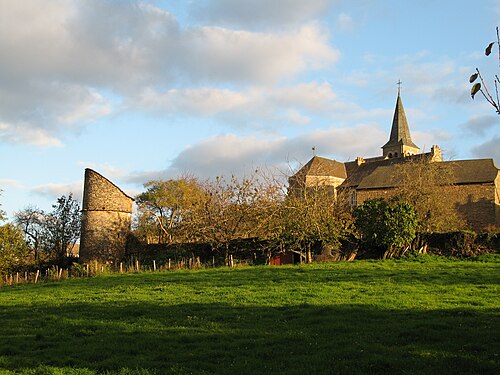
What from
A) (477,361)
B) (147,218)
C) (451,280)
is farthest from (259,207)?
(477,361)

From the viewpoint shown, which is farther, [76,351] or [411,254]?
[411,254]

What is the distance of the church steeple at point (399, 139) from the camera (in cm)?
8600

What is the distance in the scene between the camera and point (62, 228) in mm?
42219

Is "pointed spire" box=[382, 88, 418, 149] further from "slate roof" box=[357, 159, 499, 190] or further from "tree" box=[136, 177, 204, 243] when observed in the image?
"tree" box=[136, 177, 204, 243]

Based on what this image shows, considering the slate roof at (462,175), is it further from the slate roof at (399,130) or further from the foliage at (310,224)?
the slate roof at (399,130)

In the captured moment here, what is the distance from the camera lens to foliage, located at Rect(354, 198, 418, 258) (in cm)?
2953

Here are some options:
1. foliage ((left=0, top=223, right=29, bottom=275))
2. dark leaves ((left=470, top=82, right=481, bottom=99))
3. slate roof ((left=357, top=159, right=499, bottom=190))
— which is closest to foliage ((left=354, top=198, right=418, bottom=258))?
slate roof ((left=357, top=159, right=499, bottom=190))

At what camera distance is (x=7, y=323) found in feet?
43.0

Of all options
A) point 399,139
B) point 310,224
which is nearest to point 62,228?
point 310,224

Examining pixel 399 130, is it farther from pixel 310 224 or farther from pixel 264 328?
pixel 264 328

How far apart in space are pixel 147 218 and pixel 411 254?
26.4 meters

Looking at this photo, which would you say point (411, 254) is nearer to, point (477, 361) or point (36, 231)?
point (477, 361)

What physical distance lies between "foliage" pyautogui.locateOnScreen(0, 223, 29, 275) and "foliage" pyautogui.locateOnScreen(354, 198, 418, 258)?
20.6 m

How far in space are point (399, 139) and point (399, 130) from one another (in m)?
1.76
